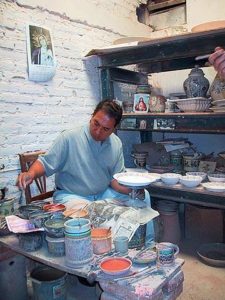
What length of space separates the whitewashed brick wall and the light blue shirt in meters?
0.35

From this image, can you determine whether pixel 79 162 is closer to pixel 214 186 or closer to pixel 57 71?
pixel 57 71

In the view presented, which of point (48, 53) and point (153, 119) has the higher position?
point (48, 53)

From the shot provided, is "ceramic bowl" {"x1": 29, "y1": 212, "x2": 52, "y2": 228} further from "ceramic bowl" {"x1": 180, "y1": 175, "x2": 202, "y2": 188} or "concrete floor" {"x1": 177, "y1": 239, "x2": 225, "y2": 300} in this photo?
"ceramic bowl" {"x1": 180, "y1": 175, "x2": 202, "y2": 188}

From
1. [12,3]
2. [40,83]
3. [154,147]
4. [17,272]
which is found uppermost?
[12,3]

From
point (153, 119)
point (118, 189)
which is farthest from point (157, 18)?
point (118, 189)

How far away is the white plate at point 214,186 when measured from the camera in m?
2.11

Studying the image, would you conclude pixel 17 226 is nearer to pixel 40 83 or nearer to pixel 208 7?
pixel 40 83

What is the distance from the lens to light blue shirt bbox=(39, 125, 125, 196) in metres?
1.96

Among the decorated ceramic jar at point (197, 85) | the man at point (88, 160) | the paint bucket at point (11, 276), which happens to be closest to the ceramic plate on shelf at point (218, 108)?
the decorated ceramic jar at point (197, 85)

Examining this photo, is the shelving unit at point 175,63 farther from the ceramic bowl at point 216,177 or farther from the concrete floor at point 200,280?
the concrete floor at point 200,280

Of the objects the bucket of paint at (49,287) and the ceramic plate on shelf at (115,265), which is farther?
the bucket of paint at (49,287)

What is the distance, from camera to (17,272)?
1.71m

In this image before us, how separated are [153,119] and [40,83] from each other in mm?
965

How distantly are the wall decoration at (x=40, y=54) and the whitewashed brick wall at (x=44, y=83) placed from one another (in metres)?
0.04
